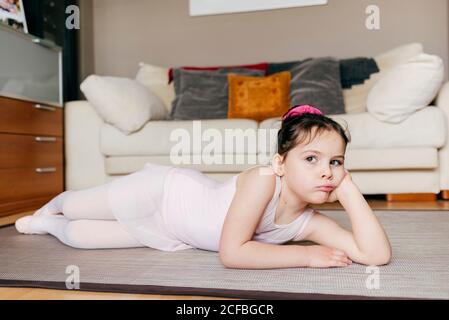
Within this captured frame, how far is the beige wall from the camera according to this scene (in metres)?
3.34

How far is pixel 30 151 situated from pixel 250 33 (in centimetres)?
203

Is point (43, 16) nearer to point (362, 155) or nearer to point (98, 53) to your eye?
point (98, 53)

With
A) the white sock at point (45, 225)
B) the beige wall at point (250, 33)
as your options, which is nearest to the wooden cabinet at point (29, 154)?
the white sock at point (45, 225)

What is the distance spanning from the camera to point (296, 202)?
3.50ft

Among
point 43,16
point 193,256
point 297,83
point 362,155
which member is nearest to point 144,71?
point 43,16

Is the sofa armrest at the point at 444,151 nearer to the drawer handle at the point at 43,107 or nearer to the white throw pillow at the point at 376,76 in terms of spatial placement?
the white throw pillow at the point at 376,76

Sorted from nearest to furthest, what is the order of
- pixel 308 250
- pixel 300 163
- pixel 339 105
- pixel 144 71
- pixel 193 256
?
1. pixel 300 163
2. pixel 308 250
3. pixel 193 256
4. pixel 339 105
5. pixel 144 71

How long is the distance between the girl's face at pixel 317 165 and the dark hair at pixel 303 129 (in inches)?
0.5

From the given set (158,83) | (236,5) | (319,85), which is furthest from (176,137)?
(236,5)

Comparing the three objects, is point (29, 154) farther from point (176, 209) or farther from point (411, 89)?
point (411, 89)

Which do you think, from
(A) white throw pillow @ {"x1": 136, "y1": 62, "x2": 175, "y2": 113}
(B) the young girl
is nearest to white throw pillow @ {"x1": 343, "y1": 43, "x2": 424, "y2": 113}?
(A) white throw pillow @ {"x1": 136, "y1": 62, "x2": 175, "y2": 113}

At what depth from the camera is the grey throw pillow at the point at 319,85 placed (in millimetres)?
2789

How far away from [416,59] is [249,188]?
5.67 feet

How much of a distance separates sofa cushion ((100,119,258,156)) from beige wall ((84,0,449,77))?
52.5 inches
